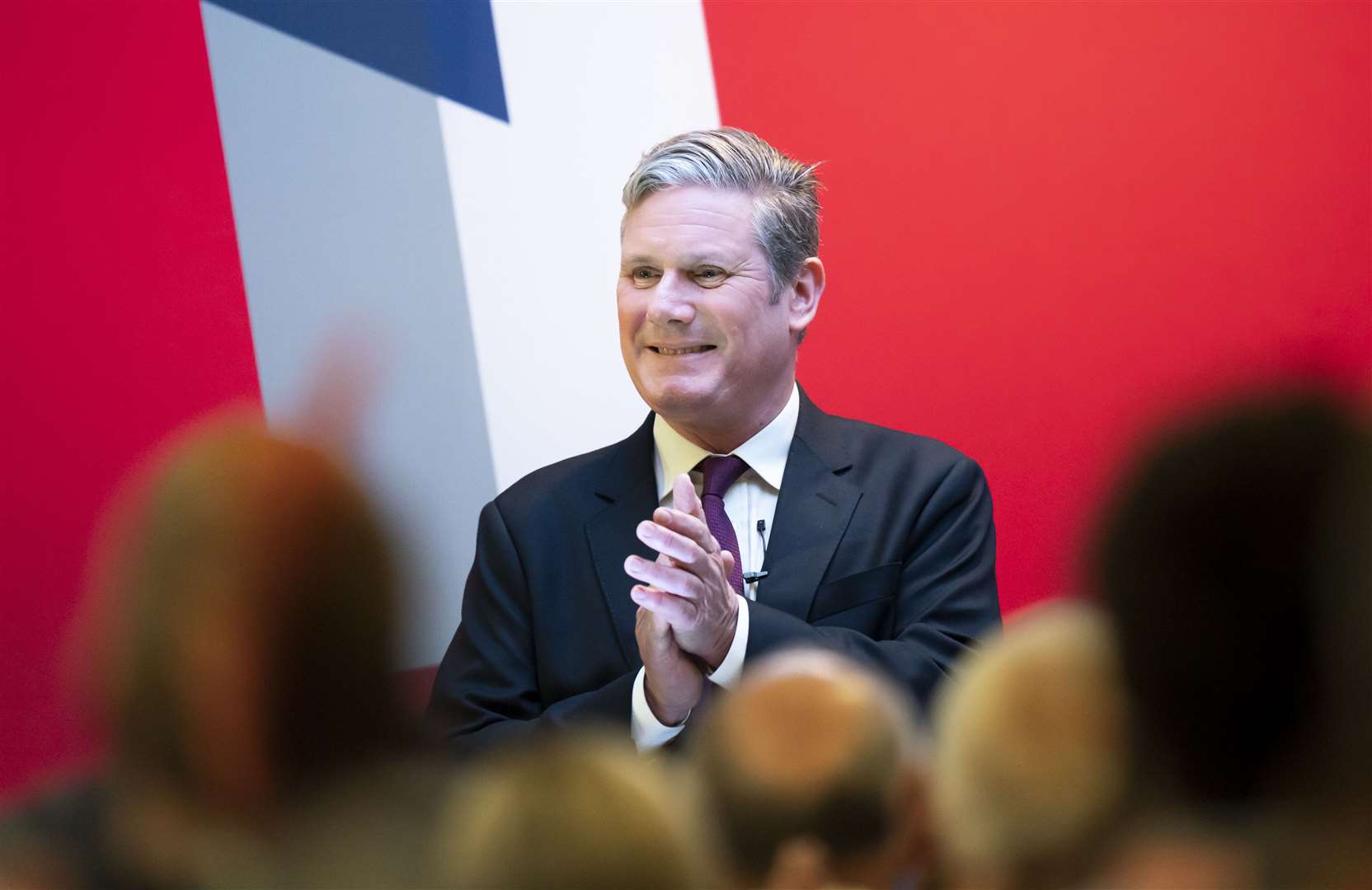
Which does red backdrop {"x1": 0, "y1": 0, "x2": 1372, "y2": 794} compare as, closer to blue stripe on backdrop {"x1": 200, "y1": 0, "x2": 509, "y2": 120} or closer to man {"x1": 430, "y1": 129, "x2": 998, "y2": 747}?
blue stripe on backdrop {"x1": 200, "y1": 0, "x2": 509, "y2": 120}

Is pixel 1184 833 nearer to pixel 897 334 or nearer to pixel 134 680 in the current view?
pixel 134 680

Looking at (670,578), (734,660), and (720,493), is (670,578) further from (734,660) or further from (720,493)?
(720,493)

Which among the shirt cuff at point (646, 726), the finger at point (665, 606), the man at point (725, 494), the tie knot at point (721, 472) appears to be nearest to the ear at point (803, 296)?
the man at point (725, 494)

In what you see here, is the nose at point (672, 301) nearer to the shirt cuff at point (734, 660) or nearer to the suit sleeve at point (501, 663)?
the suit sleeve at point (501, 663)

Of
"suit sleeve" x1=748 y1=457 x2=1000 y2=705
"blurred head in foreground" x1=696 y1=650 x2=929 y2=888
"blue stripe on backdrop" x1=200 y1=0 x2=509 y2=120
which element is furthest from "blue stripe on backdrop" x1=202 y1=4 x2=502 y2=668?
"blurred head in foreground" x1=696 y1=650 x2=929 y2=888

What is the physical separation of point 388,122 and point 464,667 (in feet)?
3.93

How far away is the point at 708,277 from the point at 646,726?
71cm

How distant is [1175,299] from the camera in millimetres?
2348

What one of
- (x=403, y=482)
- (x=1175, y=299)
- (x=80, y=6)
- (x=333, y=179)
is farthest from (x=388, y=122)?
(x=403, y=482)

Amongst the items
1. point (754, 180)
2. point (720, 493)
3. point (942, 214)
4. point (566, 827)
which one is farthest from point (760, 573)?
point (566, 827)

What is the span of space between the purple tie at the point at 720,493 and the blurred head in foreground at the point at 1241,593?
4.30ft

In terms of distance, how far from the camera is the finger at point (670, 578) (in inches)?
41.7

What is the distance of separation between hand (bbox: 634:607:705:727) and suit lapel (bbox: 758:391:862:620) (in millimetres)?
378

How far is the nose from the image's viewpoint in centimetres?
174
